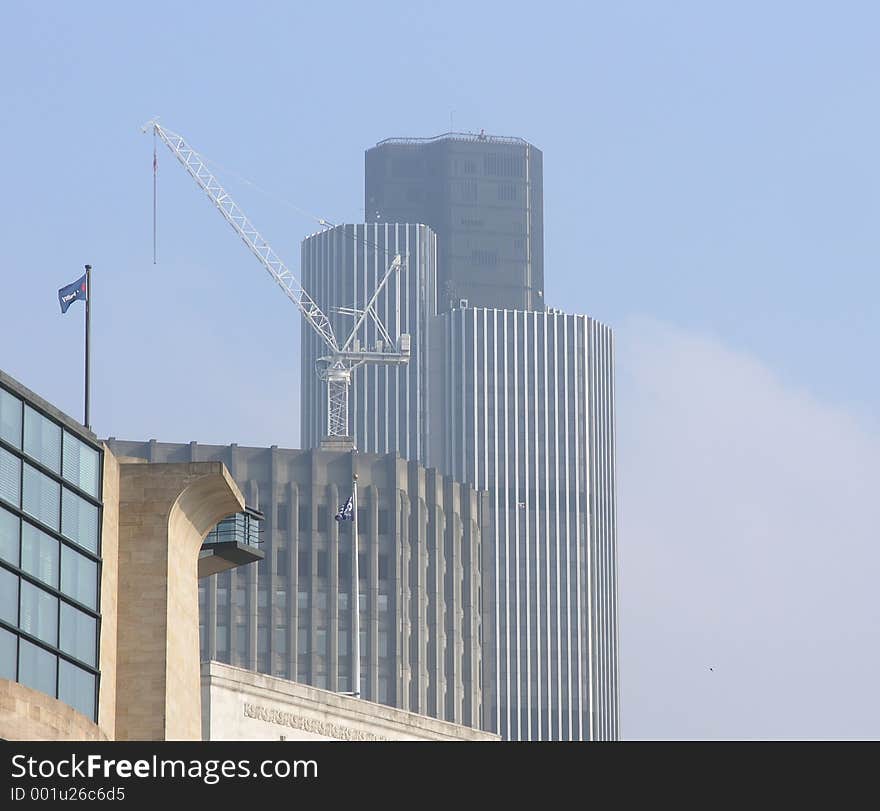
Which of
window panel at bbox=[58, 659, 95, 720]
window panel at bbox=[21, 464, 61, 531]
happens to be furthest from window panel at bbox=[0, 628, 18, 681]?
window panel at bbox=[58, 659, 95, 720]

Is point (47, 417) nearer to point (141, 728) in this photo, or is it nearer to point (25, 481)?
point (25, 481)

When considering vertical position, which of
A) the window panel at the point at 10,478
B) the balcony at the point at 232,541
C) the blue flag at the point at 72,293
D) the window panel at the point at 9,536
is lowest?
the window panel at the point at 9,536

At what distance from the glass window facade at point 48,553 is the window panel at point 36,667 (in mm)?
33

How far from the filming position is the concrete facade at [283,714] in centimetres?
12669

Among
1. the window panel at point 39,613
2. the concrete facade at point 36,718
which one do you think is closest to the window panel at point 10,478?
the window panel at point 39,613

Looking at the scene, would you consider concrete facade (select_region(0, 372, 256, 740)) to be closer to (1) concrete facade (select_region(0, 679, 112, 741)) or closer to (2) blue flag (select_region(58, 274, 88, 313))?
(1) concrete facade (select_region(0, 679, 112, 741))

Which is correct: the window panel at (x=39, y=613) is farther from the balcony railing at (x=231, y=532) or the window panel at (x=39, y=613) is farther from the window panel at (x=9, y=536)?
the balcony railing at (x=231, y=532)

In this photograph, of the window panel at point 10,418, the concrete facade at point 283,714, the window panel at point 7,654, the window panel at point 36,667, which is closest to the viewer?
the window panel at point 7,654

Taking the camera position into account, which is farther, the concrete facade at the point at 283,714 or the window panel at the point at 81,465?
the concrete facade at the point at 283,714

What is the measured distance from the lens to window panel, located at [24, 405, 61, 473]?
8244 centimetres

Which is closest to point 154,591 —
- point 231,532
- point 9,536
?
point 231,532

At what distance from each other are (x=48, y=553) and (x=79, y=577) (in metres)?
3.94
